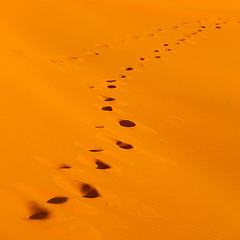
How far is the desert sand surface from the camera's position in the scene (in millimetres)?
2023

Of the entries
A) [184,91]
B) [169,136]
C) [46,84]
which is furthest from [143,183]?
[184,91]

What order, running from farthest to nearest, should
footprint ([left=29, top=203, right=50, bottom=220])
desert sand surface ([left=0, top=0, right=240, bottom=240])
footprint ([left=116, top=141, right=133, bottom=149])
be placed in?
footprint ([left=116, top=141, right=133, bottom=149]), desert sand surface ([left=0, top=0, right=240, bottom=240]), footprint ([left=29, top=203, right=50, bottom=220])

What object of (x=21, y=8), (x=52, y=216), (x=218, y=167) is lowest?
(x=218, y=167)

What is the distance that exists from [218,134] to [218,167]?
66cm

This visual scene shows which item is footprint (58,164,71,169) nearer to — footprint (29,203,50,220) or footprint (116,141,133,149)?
footprint (29,203,50,220)

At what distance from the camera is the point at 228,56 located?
604 cm

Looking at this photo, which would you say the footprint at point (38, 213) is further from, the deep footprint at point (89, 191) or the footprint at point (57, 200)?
the deep footprint at point (89, 191)

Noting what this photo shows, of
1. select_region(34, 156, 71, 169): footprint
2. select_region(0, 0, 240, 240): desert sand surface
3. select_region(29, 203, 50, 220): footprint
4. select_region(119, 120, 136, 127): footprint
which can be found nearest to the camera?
select_region(29, 203, 50, 220): footprint

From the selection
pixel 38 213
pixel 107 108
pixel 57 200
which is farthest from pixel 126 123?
pixel 38 213

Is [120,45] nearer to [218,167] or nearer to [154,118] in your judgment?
[154,118]

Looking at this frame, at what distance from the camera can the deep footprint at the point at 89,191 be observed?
2172mm

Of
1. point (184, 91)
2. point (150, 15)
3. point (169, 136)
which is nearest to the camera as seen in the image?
point (169, 136)

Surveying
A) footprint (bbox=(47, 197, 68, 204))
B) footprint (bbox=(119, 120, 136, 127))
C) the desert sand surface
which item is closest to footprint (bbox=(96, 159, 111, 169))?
the desert sand surface

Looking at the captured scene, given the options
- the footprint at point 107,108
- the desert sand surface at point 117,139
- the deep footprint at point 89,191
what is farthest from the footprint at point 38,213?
the footprint at point 107,108
